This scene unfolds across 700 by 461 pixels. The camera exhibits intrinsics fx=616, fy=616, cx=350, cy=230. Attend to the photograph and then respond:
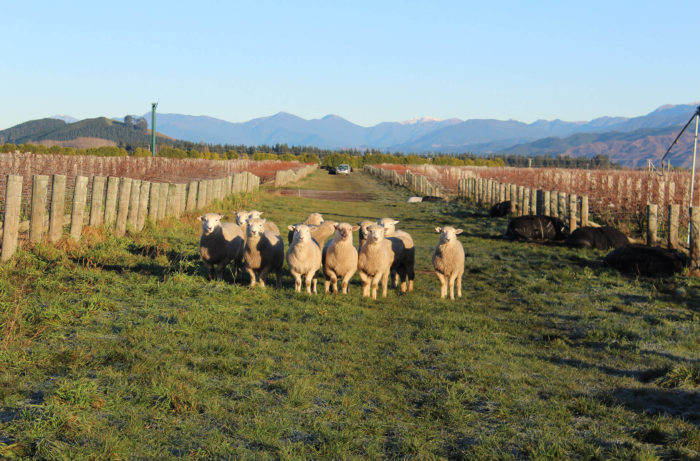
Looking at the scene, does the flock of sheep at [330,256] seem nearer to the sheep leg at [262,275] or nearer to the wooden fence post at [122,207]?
the sheep leg at [262,275]

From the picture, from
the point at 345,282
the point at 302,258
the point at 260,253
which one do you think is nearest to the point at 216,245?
the point at 260,253

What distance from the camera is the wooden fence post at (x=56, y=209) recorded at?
36.7ft

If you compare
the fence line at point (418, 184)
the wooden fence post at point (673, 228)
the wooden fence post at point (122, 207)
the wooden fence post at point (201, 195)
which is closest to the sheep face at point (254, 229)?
the wooden fence post at point (122, 207)

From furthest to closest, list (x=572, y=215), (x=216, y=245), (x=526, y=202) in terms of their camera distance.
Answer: (x=526, y=202)
(x=572, y=215)
(x=216, y=245)

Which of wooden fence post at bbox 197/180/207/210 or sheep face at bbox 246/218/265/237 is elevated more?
wooden fence post at bbox 197/180/207/210

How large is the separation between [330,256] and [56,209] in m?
5.27

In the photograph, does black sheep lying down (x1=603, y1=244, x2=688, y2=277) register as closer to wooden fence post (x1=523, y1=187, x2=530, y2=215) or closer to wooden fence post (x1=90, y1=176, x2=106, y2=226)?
wooden fence post (x1=523, y1=187, x2=530, y2=215)

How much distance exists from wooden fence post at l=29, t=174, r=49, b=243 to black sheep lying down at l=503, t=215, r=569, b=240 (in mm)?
12204

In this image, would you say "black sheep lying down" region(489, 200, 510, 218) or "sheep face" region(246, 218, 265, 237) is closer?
"sheep face" region(246, 218, 265, 237)

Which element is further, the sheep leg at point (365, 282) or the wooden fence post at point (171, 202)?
the wooden fence post at point (171, 202)

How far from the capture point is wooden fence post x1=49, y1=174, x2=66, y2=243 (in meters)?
11.2

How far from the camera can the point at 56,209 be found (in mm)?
11281

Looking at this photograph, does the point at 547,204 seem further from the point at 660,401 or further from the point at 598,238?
the point at 660,401

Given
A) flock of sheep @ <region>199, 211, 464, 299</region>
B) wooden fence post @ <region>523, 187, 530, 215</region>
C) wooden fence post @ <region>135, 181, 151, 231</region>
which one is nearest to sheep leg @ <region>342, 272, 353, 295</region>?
flock of sheep @ <region>199, 211, 464, 299</region>
